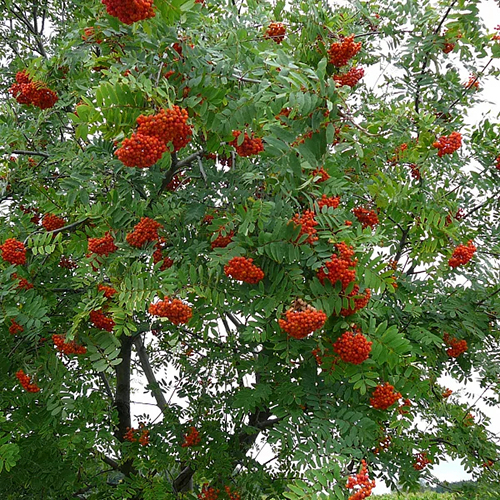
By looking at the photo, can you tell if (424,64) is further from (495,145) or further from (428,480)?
(428,480)

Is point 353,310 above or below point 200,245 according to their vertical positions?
below

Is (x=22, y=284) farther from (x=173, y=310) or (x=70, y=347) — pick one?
(x=173, y=310)

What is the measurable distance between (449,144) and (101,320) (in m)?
2.57

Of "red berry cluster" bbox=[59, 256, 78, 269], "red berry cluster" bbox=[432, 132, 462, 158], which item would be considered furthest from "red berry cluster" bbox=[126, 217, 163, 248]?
"red berry cluster" bbox=[432, 132, 462, 158]

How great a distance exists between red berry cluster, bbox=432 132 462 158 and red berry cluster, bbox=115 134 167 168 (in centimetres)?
237

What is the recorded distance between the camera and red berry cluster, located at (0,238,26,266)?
3.51 m

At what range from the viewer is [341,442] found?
117 inches

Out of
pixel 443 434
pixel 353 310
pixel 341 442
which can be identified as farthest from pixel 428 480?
pixel 353 310

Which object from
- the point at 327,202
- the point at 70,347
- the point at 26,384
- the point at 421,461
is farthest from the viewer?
the point at 421,461

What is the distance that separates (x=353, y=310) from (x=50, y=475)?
2673 millimetres

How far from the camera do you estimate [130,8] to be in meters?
2.21

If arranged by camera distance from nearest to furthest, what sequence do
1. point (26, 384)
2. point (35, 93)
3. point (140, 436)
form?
point (26, 384) < point (35, 93) < point (140, 436)

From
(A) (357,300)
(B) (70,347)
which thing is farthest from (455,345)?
(B) (70,347)

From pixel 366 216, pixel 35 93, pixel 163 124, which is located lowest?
pixel 163 124
